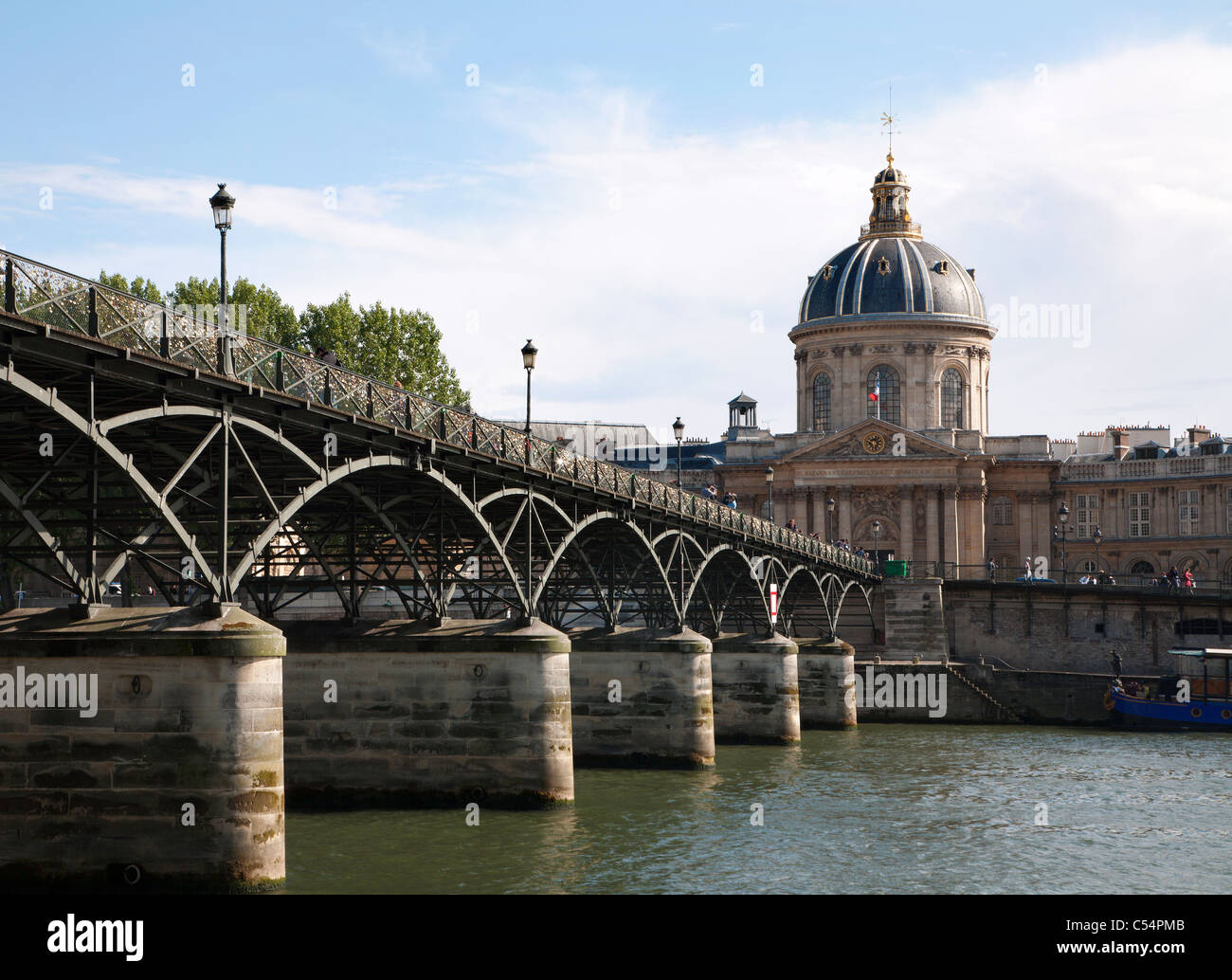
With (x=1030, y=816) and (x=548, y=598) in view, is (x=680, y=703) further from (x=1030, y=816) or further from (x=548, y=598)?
(x=1030, y=816)

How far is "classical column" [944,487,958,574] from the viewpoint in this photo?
110312 millimetres

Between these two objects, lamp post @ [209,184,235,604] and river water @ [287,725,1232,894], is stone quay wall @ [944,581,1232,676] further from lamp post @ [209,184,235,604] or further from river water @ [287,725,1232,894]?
lamp post @ [209,184,235,604]

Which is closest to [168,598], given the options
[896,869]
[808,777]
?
[896,869]

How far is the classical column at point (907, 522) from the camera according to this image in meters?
111

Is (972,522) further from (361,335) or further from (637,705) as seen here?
(637,705)

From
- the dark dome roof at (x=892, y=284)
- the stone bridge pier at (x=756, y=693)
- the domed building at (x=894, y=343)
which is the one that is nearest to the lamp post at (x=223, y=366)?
the stone bridge pier at (x=756, y=693)

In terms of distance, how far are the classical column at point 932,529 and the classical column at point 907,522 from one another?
0.90 meters

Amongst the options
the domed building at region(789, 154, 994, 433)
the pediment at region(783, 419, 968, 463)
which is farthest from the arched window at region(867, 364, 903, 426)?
the pediment at region(783, 419, 968, 463)

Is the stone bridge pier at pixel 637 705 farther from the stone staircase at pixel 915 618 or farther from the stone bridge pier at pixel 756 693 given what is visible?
the stone staircase at pixel 915 618

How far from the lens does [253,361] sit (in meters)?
24.8

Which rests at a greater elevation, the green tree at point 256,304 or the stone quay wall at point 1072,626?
the green tree at point 256,304

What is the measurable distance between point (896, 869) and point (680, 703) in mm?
16631

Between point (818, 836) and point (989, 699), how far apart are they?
3662cm
